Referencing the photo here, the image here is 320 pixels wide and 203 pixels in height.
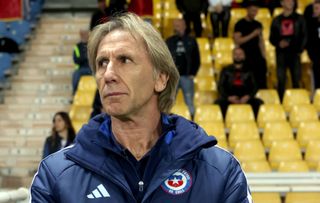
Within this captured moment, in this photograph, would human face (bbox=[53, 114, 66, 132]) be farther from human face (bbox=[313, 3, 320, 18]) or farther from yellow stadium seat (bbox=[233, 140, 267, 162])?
human face (bbox=[313, 3, 320, 18])

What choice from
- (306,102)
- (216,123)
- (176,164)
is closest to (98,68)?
(176,164)

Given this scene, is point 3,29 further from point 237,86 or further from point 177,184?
point 177,184

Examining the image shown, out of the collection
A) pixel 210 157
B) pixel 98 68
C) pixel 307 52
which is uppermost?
pixel 98 68

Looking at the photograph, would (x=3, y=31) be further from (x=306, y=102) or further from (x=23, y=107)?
(x=306, y=102)

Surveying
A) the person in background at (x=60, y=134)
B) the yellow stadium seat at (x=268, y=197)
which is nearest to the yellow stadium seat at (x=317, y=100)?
the yellow stadium seat at (x=268, y=197)

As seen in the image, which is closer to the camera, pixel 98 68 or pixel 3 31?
pixel 98 68

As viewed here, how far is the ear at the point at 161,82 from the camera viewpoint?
2699mm

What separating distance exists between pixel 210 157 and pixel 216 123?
7236 mm

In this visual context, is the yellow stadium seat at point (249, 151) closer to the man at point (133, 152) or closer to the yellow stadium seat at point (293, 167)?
the yellow stadium seat at point (293, 167)

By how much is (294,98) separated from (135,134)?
8.48m

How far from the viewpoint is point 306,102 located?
1094 cm

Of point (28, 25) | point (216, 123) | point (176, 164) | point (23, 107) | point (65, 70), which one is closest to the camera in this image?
point (176, 164)

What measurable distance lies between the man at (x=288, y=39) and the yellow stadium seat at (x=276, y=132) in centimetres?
148

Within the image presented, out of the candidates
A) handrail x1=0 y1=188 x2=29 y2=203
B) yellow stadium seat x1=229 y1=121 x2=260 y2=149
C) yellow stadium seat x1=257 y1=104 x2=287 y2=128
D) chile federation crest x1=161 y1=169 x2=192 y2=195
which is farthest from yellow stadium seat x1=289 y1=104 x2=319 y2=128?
chile federation crest x1=161 y1=169 x2=192 y2=195
